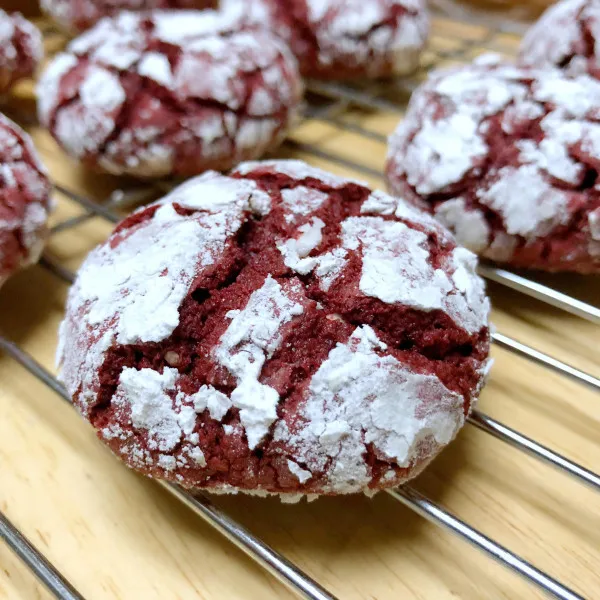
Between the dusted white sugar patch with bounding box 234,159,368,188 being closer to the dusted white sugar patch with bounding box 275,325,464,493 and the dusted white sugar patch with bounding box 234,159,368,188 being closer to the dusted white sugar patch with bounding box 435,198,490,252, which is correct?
the dusted white sugar patch with bounding box 435,198,490,252

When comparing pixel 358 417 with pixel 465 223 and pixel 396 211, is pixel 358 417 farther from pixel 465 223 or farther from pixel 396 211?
pixel 465 223

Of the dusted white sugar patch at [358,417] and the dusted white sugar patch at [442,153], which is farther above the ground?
the dusted white sugar patch at [442,153]

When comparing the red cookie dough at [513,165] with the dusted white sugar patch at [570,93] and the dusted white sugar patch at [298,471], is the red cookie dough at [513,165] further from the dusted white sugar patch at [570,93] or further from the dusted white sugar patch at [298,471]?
the dusted white sugar patch at [298,471]

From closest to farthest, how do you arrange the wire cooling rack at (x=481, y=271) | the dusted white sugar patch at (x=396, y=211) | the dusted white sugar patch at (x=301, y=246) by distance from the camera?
the wire cooling rack at (x=481, y=271)
the dusted white sugar patch at (x=301, y=246)
the dusted white sugar patch at (x=396, y=211)

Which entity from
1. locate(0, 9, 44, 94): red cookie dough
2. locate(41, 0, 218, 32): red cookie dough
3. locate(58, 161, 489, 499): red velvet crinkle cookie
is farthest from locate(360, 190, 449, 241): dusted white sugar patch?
locate(41, 0, 218, 32): red cookie dough

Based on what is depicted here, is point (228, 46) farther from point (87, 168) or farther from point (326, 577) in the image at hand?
point (326, 577)

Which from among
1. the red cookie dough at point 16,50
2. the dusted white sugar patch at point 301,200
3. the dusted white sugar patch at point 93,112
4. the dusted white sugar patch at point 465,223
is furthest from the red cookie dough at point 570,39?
the red cookie dough at point 16,50
